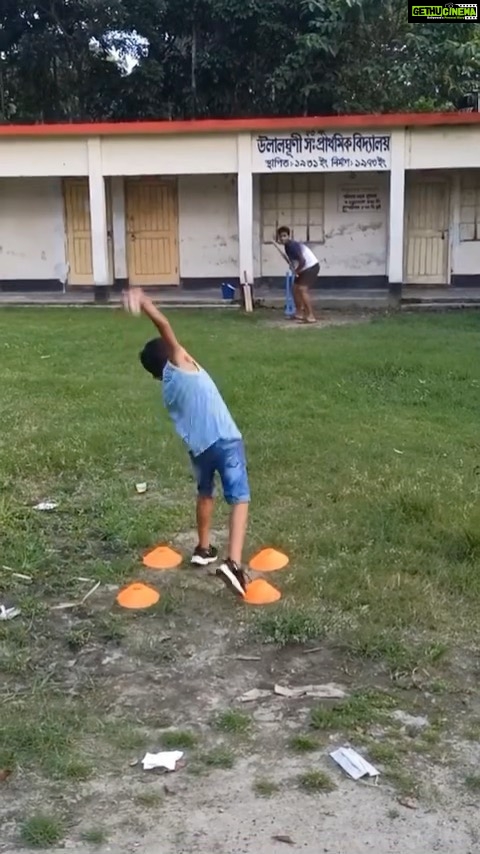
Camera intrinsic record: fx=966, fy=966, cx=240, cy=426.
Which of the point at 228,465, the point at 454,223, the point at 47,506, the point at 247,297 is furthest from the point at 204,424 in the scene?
the point at 454,223

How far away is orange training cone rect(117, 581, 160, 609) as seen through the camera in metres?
4.47

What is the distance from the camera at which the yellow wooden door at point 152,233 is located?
18359 millimetres

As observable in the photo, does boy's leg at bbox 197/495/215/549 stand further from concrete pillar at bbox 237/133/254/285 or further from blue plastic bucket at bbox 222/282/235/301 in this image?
blue plastic bucket at bbox 222/282/235/301

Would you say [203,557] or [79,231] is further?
[79,231]

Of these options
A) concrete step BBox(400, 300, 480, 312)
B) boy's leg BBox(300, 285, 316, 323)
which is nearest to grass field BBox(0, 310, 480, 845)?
boy's leg BBox(300, 285, 316, 323)

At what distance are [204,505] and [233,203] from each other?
14.0 meters

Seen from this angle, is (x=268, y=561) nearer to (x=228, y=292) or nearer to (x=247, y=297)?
(x=247, y=297)

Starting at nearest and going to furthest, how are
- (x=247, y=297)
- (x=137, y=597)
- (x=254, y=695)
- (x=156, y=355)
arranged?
(x=254, y=695), (x=137, y=597), (x=156, y=355), (x=247, y=297)

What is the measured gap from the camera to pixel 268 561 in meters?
4.91

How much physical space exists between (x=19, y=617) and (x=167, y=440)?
3052mm

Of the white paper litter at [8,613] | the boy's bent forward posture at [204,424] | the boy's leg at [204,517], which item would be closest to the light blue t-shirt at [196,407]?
the boy's bent forward posture at [204,424]

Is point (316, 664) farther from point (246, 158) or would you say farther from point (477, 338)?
point (246, 158)

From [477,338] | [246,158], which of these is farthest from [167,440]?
[246,158]

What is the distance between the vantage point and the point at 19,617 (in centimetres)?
436
